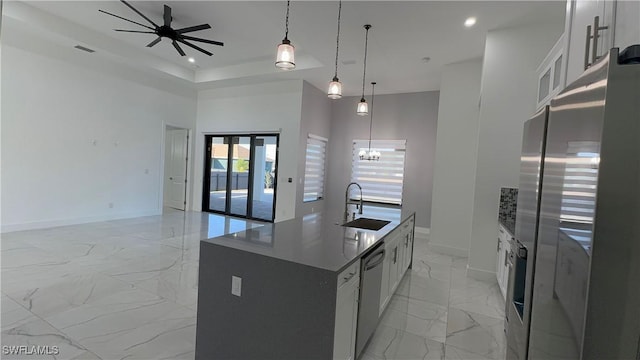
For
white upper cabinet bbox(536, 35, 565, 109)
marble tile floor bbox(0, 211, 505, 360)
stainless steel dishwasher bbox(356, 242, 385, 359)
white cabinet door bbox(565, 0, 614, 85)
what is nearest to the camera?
white cabinet door bbox(565, 0, 614, 85)

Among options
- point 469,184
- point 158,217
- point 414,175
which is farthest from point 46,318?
point 414,175

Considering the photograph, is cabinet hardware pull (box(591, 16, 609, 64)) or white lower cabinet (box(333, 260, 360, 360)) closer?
cabinet hardware pull (box(591, 16, 609, 64))

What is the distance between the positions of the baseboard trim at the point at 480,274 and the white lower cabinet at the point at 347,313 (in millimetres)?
2853

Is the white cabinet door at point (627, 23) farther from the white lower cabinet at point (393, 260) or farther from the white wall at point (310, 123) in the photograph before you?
the white wall at point (310, 123)

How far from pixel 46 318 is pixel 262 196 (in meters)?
5.05

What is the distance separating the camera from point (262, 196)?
24.5 feet

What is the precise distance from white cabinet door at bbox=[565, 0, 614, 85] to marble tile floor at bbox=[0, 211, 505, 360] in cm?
217

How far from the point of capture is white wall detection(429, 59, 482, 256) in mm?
5129

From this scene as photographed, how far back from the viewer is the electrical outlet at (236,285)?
182cm

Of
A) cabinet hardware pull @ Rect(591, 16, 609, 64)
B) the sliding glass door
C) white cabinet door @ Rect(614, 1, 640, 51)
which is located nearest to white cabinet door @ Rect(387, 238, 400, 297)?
cabinet hardware pull @ Rect(591, 16, 609, 64)

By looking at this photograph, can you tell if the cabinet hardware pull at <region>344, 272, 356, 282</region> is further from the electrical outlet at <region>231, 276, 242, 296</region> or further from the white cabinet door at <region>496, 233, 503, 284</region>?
the white cabinet door at <region>496, 233, 503, 284</region>

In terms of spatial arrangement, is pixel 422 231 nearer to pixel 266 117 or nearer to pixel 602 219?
pixel 266 117

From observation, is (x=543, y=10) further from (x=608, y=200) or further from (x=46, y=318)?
(x=46, y=318)

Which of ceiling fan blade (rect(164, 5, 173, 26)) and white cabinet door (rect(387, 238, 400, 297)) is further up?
ceiling fan blade (rect(164, 5, 173, 26))
